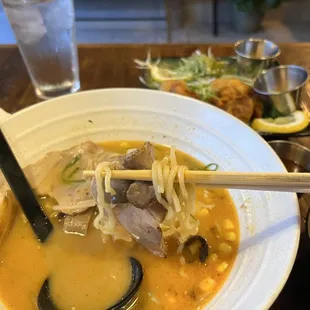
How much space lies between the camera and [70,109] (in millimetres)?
1766

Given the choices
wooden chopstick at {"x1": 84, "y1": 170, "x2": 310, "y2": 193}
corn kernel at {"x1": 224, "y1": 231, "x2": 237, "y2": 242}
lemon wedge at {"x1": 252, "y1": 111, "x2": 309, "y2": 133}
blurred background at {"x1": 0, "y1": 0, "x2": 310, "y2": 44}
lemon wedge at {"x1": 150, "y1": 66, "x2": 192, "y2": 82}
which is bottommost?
blurred background at {"x1": 0, "y1": 0, "x2": 310, "y2": 44}

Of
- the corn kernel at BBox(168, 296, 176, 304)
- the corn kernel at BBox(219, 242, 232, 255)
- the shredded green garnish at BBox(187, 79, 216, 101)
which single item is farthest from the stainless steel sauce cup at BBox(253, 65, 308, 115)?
the corn kernel at BBox(168, 296, 176, 304)

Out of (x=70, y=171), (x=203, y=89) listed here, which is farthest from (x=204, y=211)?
(x=203, y=89)

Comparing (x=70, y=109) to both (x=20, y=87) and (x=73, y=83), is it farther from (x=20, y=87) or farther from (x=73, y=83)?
(x=20, y=87)

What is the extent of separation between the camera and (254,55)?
2.38 metres

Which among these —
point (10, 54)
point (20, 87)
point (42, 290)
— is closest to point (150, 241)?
point (42, 290)

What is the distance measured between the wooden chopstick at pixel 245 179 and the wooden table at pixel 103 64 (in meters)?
1.13

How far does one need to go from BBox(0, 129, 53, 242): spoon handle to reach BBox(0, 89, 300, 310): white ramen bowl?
0.27 m

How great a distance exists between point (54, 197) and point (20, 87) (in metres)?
0.94

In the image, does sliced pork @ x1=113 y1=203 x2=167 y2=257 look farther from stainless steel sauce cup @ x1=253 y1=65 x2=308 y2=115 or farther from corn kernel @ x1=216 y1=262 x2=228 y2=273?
stainless steel sauce cup @ x1=253 y1=65 x2=308 y2=115

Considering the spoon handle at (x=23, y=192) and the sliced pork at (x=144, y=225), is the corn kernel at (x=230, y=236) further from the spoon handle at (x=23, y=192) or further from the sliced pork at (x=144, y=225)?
the spoon handle at (x=23, y=192)

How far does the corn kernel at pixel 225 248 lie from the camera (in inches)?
51.5

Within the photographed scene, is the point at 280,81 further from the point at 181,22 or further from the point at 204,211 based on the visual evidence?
the point at 181,22

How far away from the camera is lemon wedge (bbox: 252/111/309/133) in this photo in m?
1.79
